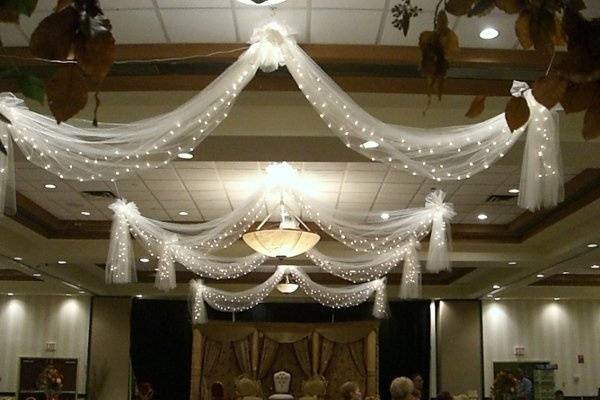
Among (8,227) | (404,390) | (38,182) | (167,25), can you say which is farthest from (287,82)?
(8,227)

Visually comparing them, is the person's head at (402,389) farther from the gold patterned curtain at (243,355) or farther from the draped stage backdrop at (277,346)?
the gold patterned curtain at (243,355)

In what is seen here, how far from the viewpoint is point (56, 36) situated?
1.01m

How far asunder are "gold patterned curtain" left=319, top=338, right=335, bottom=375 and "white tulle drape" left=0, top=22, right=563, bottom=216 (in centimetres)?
1277

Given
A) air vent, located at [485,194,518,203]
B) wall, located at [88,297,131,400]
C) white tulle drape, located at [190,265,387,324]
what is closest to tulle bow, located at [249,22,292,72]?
air vent, located at [485,194,518,203]

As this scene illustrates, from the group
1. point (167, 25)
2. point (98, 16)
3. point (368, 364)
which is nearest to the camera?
point (98, 16)

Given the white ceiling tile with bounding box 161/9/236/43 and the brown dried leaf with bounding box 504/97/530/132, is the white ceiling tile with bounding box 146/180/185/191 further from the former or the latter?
the brown dried leaf with bounding box 504/97/530/132

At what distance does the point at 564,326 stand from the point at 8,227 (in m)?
13.1

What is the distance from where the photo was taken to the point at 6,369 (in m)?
19.0

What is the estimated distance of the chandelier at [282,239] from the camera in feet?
29.9

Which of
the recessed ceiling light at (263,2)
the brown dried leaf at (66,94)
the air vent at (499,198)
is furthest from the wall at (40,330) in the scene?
the brown dried leaf at (66,94)

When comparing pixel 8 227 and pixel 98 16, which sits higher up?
pixel 8 227

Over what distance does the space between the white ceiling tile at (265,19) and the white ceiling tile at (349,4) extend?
0.17 meters

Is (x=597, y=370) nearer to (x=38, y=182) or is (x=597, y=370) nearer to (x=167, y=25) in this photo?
(x=38, y=182)

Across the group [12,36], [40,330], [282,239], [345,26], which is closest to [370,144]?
[345,26]
